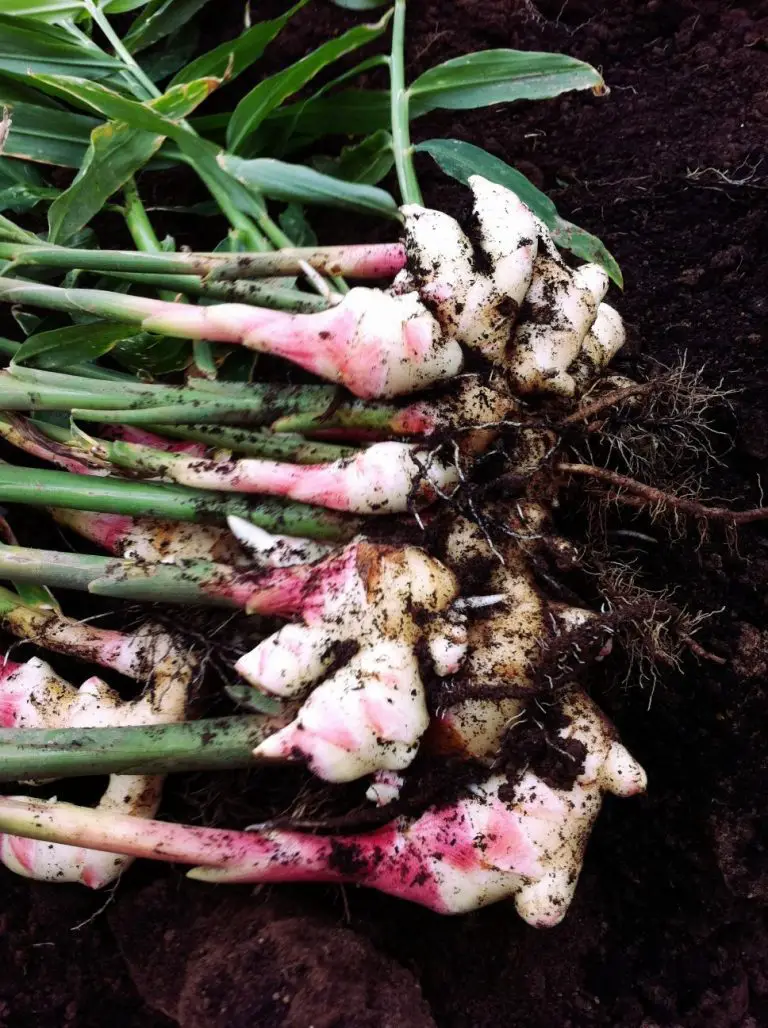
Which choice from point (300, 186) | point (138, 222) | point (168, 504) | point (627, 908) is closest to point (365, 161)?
point (300, 186)

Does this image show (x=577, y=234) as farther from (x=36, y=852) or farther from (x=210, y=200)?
(x=36, y=852)

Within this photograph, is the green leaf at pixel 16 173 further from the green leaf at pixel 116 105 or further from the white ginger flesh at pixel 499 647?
the white ginger flesh at pixel 499 647

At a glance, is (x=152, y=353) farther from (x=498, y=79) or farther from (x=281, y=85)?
(x=498, y=79)

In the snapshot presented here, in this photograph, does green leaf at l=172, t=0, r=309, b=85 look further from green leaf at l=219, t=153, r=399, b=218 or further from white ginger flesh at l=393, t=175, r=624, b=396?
white ginger flesh at l=393, t=175, r=624, b=396

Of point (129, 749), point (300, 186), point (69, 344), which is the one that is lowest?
point (129, 749)

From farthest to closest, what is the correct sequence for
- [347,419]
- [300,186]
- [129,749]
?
[300,186] → [347,419] → [129,749]

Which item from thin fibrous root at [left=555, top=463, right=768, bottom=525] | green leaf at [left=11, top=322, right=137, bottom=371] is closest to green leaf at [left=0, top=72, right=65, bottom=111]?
green leaf at [left=11, top=322, right=137, bottom=371]

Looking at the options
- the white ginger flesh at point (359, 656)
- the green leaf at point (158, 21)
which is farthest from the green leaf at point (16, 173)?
the white ginger flesh at point (359, 656)
